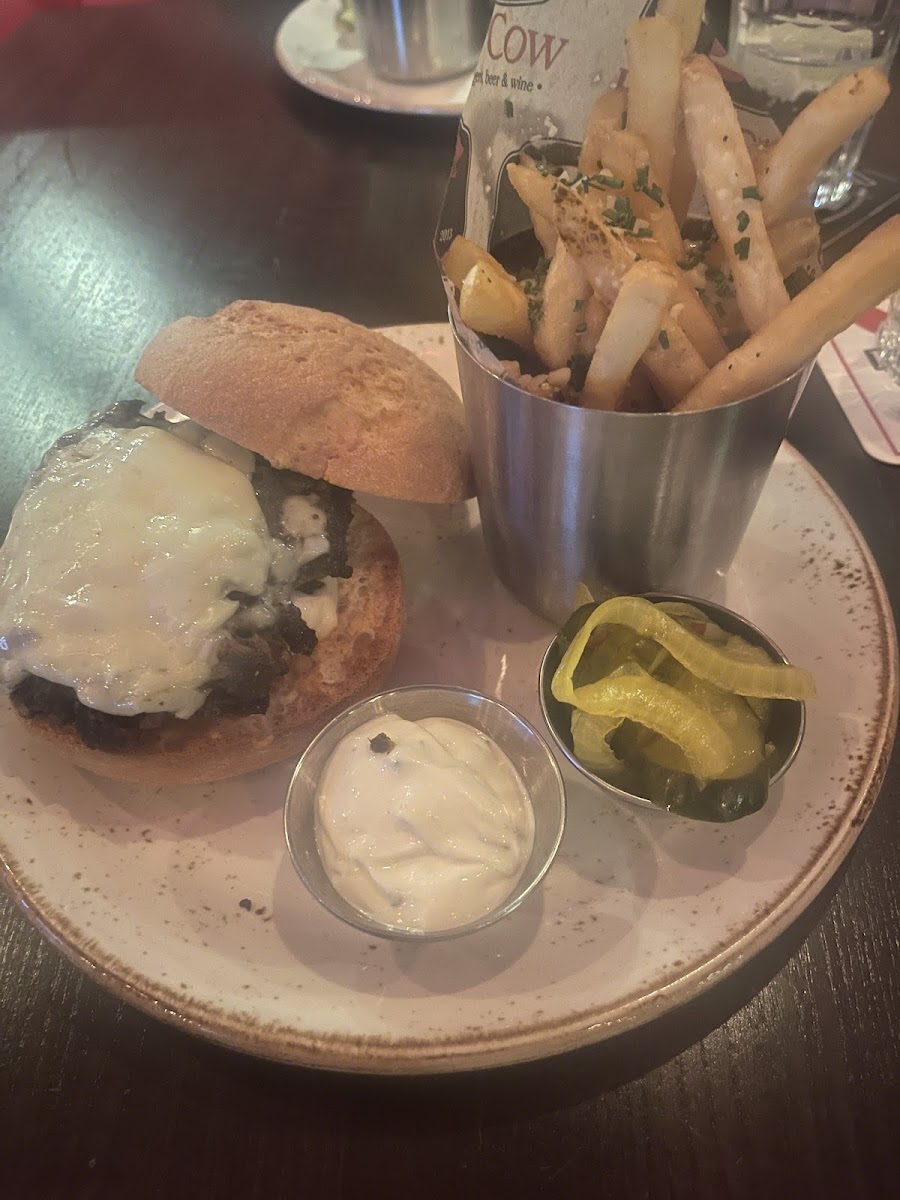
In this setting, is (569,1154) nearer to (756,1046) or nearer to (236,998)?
(756,1046)

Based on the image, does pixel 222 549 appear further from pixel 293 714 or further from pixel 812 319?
pixel 812 319

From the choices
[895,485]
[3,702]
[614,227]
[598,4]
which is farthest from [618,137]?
[3,702]

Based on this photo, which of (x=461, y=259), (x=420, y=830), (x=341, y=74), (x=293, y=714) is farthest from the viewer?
(x=341, y=74)

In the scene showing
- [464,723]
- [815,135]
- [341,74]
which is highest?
[815,135]

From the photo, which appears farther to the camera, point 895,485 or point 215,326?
point 895,485

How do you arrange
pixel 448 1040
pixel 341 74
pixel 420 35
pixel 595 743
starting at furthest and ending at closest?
1. pixel 341 74
2. pixel 420 35
3. pixel 595 743
4. pixel 448 1040

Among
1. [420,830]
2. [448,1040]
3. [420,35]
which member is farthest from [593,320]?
[420,35]

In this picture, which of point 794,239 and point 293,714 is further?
point 293,714

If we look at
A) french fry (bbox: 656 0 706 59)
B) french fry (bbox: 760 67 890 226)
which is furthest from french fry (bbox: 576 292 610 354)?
french fry (bbox: 656 0 706 59)
